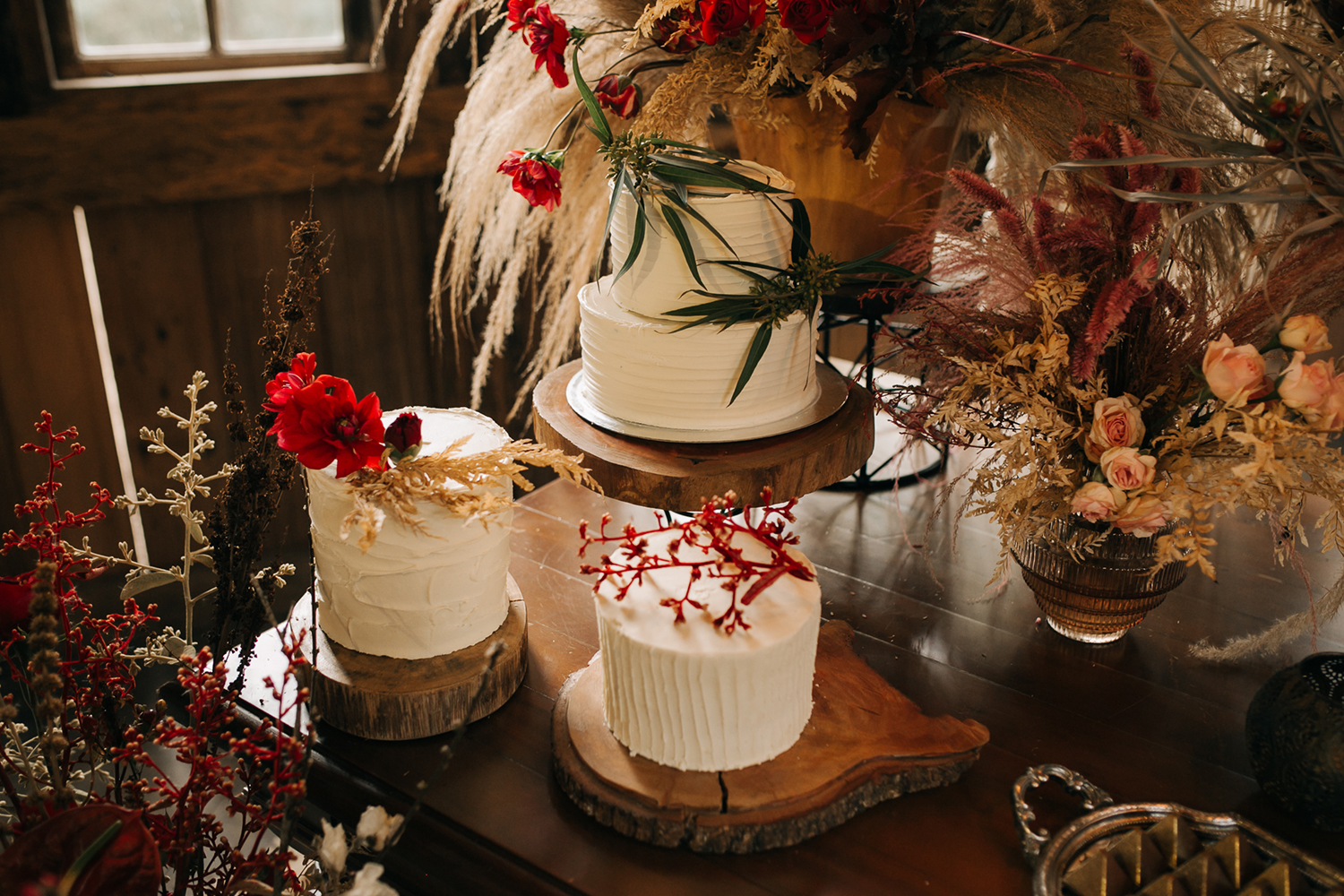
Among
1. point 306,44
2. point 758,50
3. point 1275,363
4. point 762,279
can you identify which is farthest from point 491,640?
point 306,44

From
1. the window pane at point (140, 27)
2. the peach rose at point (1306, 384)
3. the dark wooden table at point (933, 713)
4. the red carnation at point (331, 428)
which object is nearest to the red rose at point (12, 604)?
the red carnation at point (331, 428)

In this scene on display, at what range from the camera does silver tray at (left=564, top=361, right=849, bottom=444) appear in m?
1.04

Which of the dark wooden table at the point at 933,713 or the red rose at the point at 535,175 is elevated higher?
the red rose at the point at 535,175

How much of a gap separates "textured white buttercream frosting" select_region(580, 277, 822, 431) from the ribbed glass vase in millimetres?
299

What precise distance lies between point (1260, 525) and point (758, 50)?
0.93 m

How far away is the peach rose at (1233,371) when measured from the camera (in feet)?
2.67

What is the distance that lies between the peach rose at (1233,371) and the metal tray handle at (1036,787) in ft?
1.15

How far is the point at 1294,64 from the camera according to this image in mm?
763

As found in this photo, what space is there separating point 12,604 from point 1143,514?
922 millimetres

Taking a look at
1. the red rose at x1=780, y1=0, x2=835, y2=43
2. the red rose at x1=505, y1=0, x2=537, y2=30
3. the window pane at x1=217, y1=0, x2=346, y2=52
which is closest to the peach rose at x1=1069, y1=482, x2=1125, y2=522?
the red rose at x1=780, y1=0, x2=835, y2=43

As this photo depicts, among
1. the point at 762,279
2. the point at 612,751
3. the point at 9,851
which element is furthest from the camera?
the point at 762,279

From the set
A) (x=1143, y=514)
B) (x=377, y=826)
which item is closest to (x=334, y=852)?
(x=377, y=826)

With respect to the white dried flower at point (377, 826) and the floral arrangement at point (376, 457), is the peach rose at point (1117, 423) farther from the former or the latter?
the white dried flower at point (377, 826)

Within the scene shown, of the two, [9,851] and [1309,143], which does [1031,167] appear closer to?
[1309,143]
